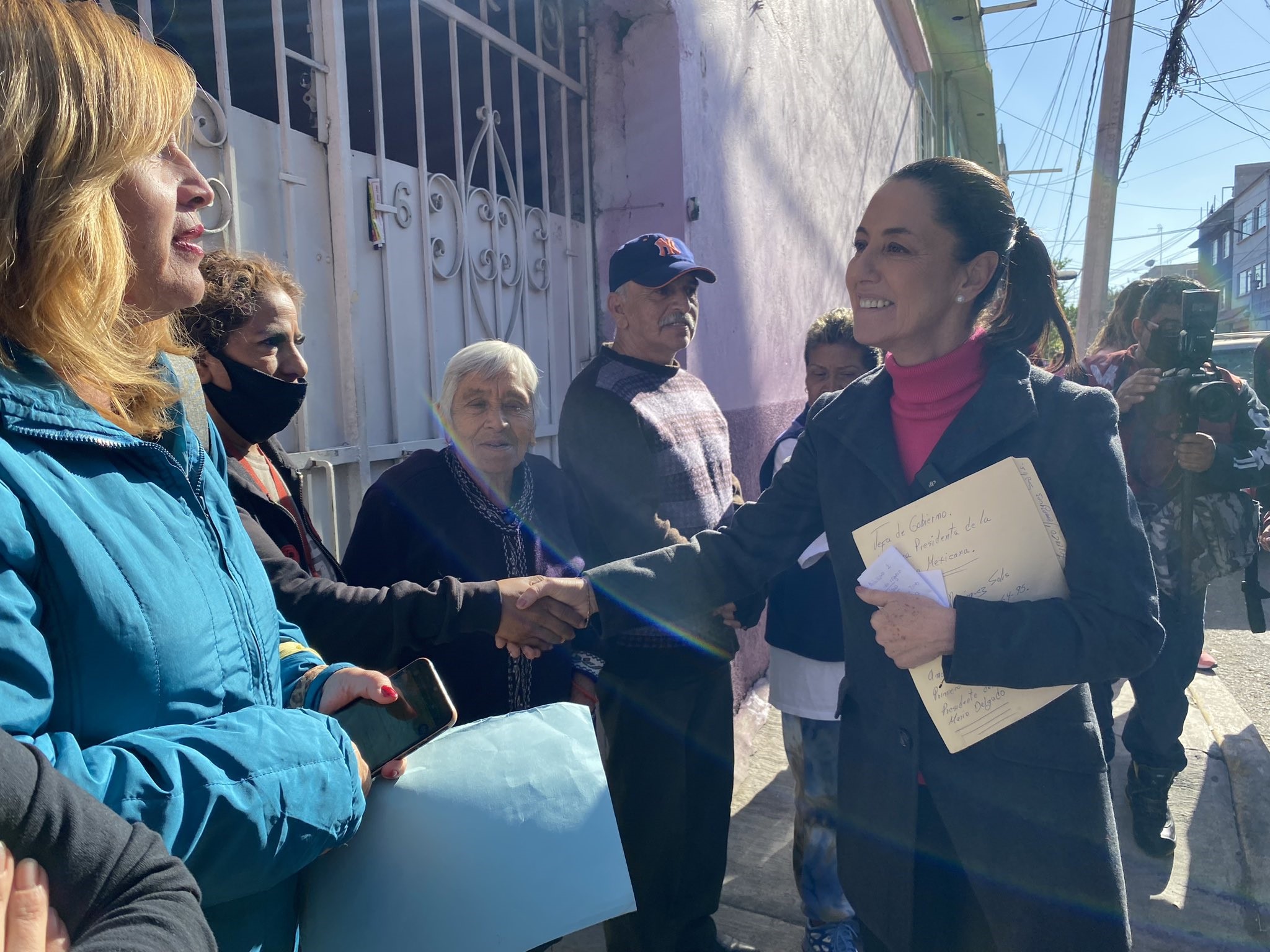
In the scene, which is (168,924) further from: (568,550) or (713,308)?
(713,308)

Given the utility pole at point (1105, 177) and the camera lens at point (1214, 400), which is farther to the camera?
the utility pole at point (1105, 177)

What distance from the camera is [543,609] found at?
1.99 meters

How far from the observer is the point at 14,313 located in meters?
0.91

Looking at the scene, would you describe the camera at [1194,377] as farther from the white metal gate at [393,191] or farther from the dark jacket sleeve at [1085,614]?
the white metal gate at [393,191]

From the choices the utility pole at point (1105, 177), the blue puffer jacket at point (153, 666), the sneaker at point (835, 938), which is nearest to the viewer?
the blue puffer jacket at point (153, 666)

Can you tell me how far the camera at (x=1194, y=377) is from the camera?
2949mm

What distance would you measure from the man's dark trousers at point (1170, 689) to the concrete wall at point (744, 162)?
5.41ft

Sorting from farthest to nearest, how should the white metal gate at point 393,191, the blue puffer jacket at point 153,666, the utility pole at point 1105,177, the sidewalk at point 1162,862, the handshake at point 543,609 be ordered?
1. the utility pole at point 1105,177
2. the sidewalk at point 1162,862
3. the white metal gate at point 393,191
4. the handshake at point 543,609
5. the blue puffer jacket at point 153,666

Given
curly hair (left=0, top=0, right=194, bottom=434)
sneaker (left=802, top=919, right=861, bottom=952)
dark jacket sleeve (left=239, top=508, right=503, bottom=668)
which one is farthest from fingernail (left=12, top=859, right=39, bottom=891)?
sneaker (left=802, top=919, right=861, bottom=952)

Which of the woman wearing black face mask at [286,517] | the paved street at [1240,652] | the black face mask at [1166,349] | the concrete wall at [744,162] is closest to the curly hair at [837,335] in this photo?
the concrete wall at [744,162]

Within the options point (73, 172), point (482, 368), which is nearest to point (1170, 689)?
point (482, 368)

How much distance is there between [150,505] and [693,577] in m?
1.22

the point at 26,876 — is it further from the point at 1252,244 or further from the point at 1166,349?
the point at 1252,244

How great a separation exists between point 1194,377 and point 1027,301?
181cm
